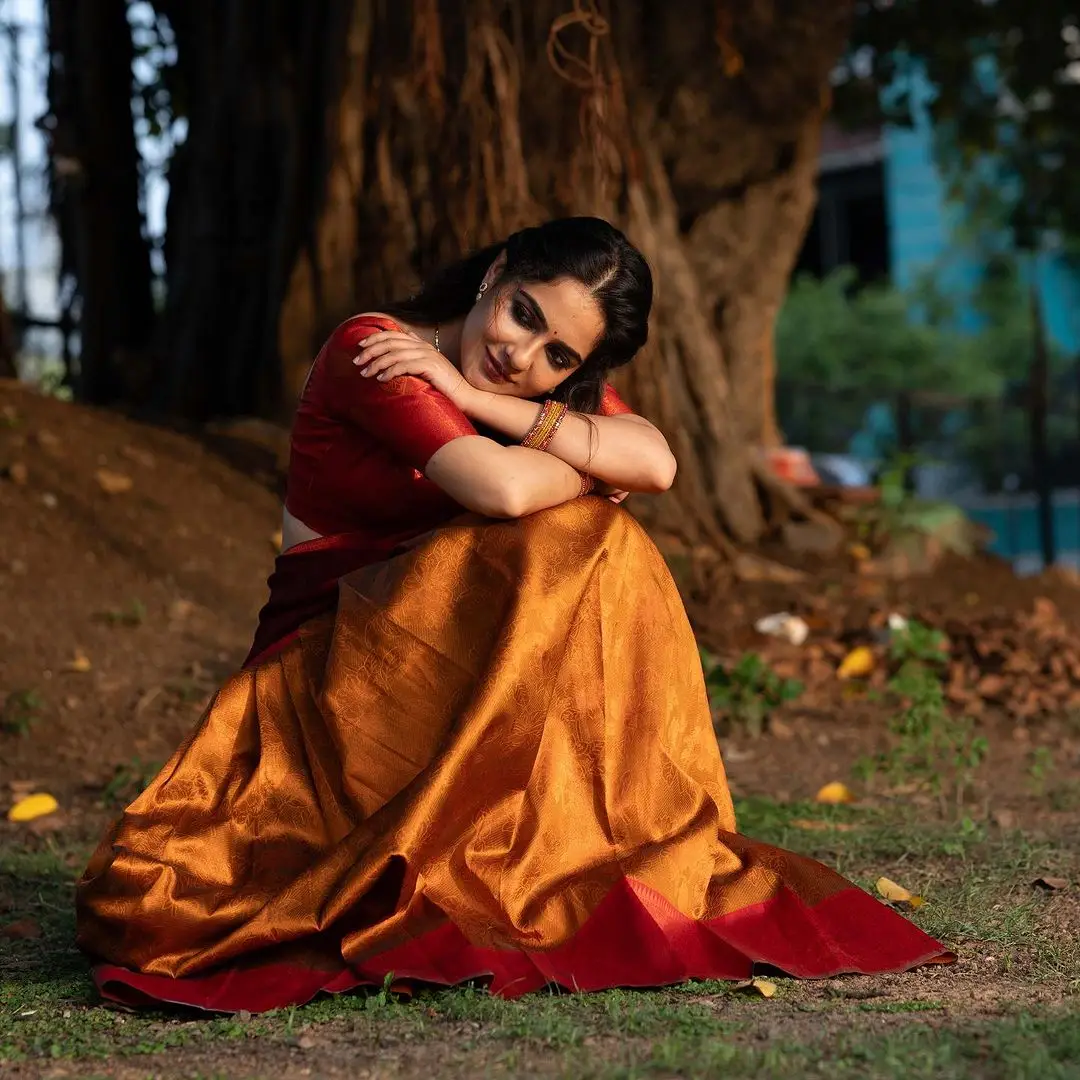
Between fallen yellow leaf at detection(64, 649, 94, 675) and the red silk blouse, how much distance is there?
7.05 feet

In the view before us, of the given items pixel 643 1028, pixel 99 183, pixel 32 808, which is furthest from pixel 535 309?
pixel 99 183

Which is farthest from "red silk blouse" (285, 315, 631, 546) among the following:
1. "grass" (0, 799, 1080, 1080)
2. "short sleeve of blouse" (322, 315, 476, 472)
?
"grass" (0, 799, 1080, 1080)

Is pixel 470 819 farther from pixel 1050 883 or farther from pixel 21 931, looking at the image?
pixel 1050 883

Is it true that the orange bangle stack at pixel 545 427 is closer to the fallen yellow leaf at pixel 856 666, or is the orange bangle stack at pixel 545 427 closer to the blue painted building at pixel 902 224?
the fallen yellow leaf at pixel 856 666

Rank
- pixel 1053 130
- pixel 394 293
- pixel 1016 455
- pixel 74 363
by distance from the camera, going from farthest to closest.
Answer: pixel 1016 455, pixel 1053 130, pixel 74 363, pixel 394 293

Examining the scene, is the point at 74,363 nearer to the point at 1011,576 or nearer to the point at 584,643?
the point at 1011,576

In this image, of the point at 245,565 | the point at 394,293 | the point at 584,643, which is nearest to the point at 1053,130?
the point at 394,293

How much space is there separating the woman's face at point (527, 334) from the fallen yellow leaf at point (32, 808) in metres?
1.97

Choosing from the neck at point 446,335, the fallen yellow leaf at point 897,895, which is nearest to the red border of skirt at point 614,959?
the fallen yellow leaf at point 897,895

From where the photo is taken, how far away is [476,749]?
2.77m

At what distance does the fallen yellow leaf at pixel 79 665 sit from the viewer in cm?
514

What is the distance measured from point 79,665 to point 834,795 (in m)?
2.34

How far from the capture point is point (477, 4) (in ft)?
19.7

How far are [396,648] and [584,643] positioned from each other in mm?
325
